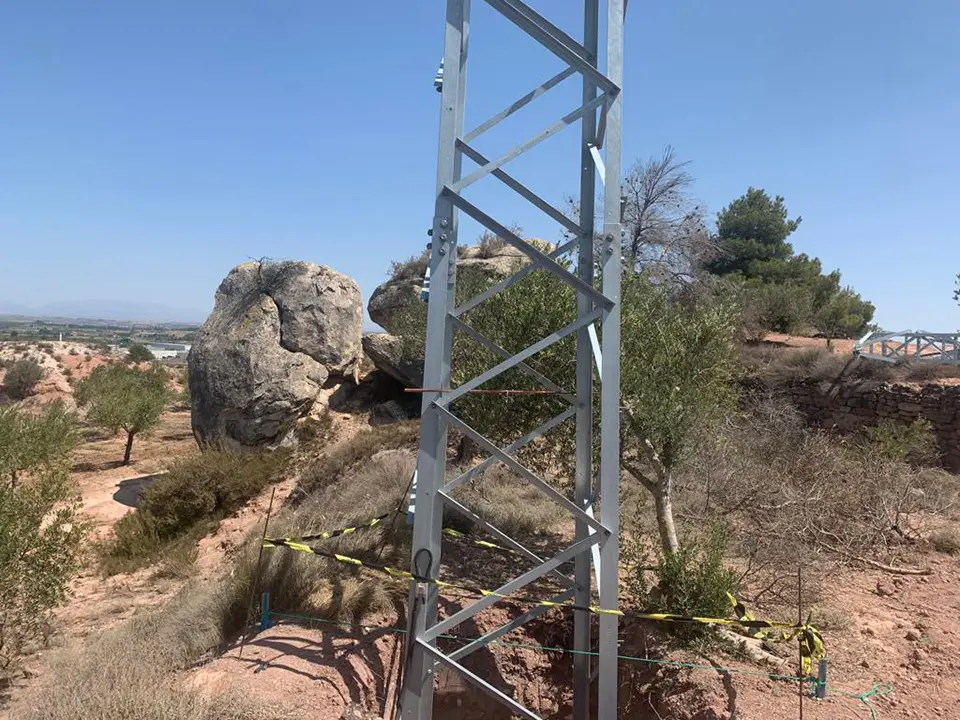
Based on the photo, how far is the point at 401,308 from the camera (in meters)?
19.5

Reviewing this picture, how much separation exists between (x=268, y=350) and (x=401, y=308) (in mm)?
5291

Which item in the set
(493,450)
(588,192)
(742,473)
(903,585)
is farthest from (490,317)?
(903,585)

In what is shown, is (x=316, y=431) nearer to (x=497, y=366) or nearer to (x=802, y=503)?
(x=802, y=503)

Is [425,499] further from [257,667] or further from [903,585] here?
[903,585]

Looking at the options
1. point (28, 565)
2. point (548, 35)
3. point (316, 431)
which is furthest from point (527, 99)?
point (316, 431)

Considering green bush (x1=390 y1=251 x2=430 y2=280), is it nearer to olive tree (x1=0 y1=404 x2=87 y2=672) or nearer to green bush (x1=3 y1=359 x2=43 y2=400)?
olive tree (x1=0 y1=404 x2=87 y2=672)

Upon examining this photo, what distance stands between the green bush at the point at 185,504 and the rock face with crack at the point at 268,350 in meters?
1.44

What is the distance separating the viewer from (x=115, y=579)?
8984 millimetres

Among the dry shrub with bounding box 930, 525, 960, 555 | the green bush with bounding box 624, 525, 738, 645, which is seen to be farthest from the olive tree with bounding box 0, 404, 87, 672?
the dry shrub with bounding box 930, 525, 960, 555

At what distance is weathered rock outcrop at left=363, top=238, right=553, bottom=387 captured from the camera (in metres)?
17.0

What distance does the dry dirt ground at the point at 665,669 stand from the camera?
4328 mm

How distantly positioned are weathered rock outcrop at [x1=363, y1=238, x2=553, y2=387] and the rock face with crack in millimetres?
870

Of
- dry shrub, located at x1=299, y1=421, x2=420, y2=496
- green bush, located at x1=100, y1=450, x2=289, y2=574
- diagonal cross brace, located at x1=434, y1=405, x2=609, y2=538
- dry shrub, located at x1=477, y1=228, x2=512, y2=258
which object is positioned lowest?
green bush, located at x1=100, y1=450, x2=289, y2=574

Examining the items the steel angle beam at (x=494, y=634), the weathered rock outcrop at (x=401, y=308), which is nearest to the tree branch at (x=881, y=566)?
the steel angle beam at (x=494, y=634)
